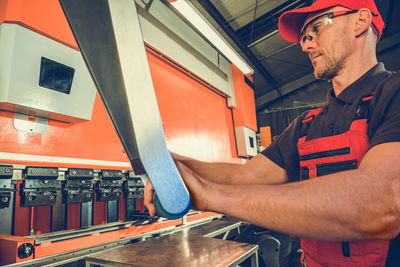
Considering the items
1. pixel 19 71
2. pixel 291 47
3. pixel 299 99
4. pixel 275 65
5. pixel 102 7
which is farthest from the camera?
pixel 299 99

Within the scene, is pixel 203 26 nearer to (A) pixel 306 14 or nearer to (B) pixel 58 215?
(A) pixel 306 14

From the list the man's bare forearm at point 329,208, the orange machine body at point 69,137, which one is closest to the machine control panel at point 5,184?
the orange machine body at point 69,137

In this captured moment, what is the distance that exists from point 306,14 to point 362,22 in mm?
301

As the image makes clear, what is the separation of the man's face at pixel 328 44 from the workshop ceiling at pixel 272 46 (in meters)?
3.28

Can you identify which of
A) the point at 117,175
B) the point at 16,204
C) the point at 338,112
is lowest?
the point at 16,204

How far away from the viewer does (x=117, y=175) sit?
180cm

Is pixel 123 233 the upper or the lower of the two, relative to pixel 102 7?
lower

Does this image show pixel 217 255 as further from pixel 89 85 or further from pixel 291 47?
pixel 291 47

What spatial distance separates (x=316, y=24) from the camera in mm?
1182

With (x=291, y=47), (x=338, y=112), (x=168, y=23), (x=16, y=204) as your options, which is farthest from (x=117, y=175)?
(x=291, y=47)

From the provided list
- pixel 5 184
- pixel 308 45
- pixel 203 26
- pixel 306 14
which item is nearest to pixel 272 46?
pixel 203 26

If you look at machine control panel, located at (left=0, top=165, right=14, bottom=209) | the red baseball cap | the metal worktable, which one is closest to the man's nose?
the red baseball cap

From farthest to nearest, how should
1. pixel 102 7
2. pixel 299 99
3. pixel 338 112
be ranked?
pixel 299 99 → pixel 338 112 → pixel 102 7

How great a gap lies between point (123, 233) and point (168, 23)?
91.5 inches
